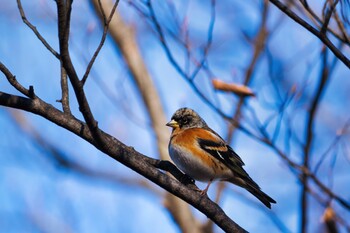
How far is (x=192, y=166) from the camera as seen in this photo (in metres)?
5.26

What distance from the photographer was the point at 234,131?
690 cm

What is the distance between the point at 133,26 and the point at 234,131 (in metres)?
2.98

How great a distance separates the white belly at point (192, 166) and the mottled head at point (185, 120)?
2.60ft

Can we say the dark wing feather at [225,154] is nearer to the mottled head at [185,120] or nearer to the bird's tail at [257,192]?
the bird's tail at [257,192]

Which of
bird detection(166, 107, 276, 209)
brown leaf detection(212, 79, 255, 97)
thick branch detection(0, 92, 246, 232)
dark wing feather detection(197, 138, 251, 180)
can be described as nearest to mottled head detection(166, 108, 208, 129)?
bird detection(166, 107, 276, 209)

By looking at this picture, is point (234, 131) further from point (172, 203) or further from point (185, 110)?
point (172, 203)

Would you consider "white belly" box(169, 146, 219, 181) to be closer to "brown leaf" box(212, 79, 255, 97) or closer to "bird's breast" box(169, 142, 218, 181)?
"bird's breast" box(169, 142, 218, 181)

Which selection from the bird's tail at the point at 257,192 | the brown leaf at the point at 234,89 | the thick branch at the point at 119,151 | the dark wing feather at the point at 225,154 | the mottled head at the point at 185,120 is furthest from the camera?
the mottled head at the point at 185,120

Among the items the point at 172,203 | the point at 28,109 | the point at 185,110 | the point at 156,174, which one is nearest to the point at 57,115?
the point at 28,109

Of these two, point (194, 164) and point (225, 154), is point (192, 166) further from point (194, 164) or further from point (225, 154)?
point (225, 154)

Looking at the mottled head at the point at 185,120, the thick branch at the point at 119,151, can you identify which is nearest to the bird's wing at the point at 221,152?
the mottled head at the point at 185,120

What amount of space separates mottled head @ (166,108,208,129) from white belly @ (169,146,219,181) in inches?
31.3

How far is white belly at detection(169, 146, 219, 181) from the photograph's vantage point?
5266 millimetres

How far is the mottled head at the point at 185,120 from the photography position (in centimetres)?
614
